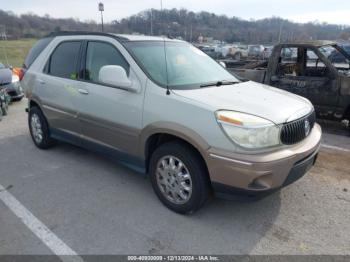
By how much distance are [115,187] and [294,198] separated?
7.17ft

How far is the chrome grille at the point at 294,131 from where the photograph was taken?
115 inches

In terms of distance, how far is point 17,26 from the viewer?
77.4 ft

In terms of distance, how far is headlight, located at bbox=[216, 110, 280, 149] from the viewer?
2732mm

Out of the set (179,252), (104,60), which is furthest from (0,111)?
(179,252)

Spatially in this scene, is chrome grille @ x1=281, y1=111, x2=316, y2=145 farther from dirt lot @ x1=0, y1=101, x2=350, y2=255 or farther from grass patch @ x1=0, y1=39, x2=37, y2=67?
grass patch @ x1=0, y1=39, x2=37, y2=67

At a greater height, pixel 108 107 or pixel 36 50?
pixel 36 50

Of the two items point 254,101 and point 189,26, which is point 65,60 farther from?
point 189,26

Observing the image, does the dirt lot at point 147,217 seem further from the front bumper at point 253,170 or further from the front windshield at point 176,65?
the front windshield at point 176,65

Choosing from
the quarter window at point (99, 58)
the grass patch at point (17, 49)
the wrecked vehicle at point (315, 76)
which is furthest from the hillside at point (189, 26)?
the wrecked vehicle at point (315, 76)

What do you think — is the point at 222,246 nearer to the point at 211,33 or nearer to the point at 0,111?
the point at 0,111

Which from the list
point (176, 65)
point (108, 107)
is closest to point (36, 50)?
point (108, 107)

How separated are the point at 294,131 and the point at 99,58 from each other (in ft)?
8.26

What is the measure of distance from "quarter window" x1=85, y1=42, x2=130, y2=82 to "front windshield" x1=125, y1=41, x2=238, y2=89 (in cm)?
18

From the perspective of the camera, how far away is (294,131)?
9.89ft
